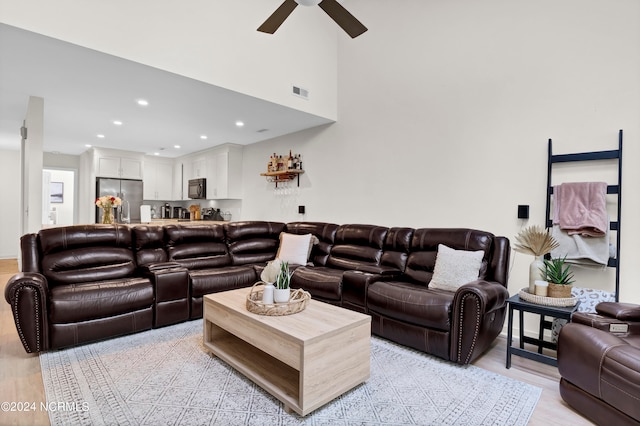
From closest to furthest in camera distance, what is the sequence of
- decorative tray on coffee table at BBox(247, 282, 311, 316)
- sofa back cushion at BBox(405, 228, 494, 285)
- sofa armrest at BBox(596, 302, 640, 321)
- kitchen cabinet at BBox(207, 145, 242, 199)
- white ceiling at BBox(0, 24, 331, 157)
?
sofa armrest at BBox(596, 302, 640, 321), decorative tray on coffee table at BBox(247, 282, 311, 316), white ceiling at BBox(0, 24, 331, 157), sofa back cushion at BBox(405, 228, 494, 285), kitchen cabinet at BBox(207, 145, 242, 199)

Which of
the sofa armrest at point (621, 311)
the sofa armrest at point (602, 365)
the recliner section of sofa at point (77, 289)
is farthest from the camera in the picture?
the recliner section of sofa at point (77, 289)

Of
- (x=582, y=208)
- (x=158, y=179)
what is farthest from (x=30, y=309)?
(x=158, y=179)

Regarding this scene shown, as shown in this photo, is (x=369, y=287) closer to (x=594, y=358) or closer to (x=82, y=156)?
(x=594, y=358)

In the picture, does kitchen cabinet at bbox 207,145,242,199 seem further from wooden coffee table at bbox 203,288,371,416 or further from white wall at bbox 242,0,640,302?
wooden coffee table at bbox 203,288,371,416

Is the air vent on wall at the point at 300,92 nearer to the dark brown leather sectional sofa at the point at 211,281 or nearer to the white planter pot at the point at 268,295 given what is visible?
the dark brown leather sectional sofa at the point at 211,281

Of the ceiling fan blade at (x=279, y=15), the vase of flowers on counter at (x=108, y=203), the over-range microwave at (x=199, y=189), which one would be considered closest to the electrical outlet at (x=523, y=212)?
the ceiling fan blade at (x=279, y=15)

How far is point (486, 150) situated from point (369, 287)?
189 centimetres

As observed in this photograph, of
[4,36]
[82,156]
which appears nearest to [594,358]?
[4,36]

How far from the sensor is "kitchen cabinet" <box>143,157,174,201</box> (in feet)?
25.0

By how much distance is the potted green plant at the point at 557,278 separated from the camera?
8.06 ft

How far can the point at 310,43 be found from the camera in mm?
4449

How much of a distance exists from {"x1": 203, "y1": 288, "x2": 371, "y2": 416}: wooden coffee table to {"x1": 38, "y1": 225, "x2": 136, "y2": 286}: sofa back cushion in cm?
162

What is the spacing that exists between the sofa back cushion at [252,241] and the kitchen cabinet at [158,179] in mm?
4137

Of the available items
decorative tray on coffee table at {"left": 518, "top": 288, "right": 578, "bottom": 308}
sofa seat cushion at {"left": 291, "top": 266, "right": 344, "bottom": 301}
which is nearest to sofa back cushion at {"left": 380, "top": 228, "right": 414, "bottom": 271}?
sofa seat cushion at {"left": 291, "top": 266, "right": 344, "bottom": 301}
